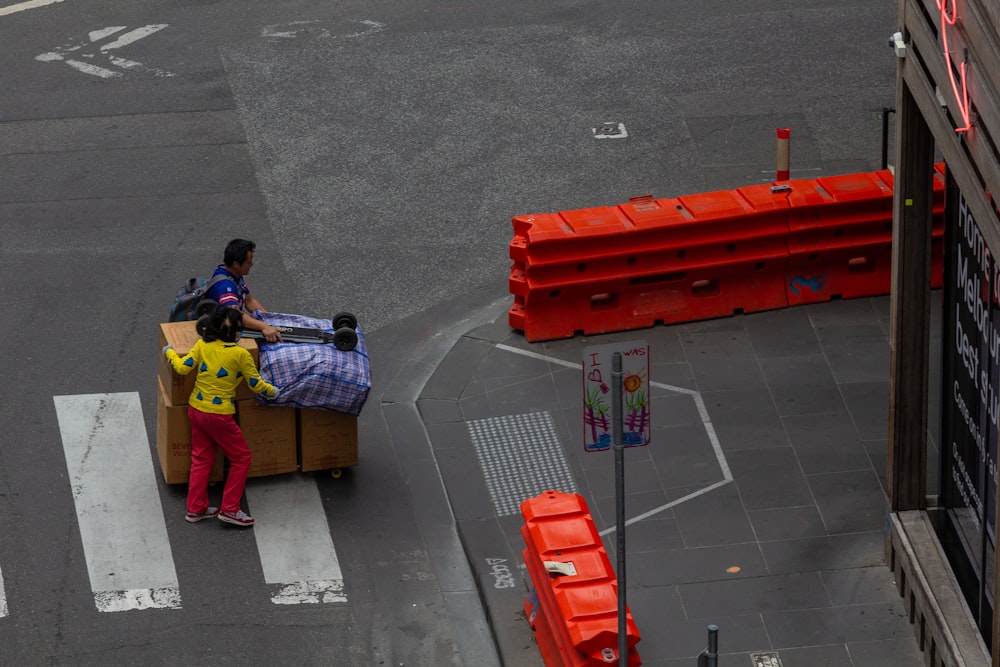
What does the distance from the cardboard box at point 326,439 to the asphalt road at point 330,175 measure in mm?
218

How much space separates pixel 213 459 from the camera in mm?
12680

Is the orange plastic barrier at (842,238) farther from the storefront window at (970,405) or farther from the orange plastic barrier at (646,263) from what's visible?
the storefront window at (970,405)

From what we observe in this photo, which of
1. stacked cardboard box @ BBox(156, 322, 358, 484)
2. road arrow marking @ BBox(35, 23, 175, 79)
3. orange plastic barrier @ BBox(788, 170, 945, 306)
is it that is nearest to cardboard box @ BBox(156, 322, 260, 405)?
stacked cardboard box @ BBox(156, 322, 358, 484)

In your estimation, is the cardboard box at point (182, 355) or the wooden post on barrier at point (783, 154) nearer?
the cardboard box at point (182, 355)

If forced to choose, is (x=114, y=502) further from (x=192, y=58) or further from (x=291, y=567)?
(x=192, y=58)

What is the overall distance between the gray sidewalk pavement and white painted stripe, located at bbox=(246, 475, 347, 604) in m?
1.00

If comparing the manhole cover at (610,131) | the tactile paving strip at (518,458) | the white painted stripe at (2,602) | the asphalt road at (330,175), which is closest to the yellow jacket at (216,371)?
the asphalt road at (330,175)

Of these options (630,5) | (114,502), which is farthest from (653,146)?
(114,502)

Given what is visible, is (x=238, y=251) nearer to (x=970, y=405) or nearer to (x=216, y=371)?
(x=216, y=371)

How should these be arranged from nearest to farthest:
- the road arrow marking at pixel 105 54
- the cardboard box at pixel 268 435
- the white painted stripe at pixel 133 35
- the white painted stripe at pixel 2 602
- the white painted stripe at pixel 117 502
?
1. the white painted stripe at pixel 2 602
2. the white painted stripe at pixel 117 502
3. the cardboard box at pixel 268 435
4. the road arrow marking at pixel 105 54
5. the white painted stripe at pixel 133 35

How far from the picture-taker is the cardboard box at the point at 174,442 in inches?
503

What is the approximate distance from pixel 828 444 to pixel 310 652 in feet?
14.7

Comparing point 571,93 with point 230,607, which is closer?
point 230,607

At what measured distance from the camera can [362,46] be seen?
2161 cm
